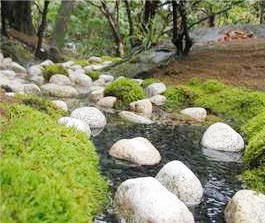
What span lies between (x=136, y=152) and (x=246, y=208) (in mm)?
1143

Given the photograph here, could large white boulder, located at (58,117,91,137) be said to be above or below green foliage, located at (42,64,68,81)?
above

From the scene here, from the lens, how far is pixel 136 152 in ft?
12.6

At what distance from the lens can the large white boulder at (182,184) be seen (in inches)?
125

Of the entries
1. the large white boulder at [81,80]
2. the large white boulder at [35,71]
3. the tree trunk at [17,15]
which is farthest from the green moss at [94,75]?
the tree trunk at [17,15]

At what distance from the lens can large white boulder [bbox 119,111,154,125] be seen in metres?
5.27

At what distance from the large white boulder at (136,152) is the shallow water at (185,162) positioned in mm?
56

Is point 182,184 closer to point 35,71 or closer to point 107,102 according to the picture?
point 107,102

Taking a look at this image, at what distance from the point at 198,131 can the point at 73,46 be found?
13.0 m

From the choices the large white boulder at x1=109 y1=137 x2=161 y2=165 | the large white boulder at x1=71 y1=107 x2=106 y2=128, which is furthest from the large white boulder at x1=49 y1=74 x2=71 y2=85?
the large white boulder at x1=109 y1=137 x2=161 y2=165

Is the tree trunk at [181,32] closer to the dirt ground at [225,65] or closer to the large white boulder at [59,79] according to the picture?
the dirt ground at [225,65]

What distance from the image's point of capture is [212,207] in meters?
3.13

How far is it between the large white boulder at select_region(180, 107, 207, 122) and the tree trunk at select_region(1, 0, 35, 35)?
7.19m

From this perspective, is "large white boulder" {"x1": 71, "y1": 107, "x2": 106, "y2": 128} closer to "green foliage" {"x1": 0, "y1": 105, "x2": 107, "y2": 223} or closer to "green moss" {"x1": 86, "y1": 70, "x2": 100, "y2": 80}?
"green foliage" {"x1": 0, "y1": 105, "x2": 107, "y2": 223}

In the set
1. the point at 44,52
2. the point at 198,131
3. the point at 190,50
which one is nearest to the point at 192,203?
the point at 198,131
